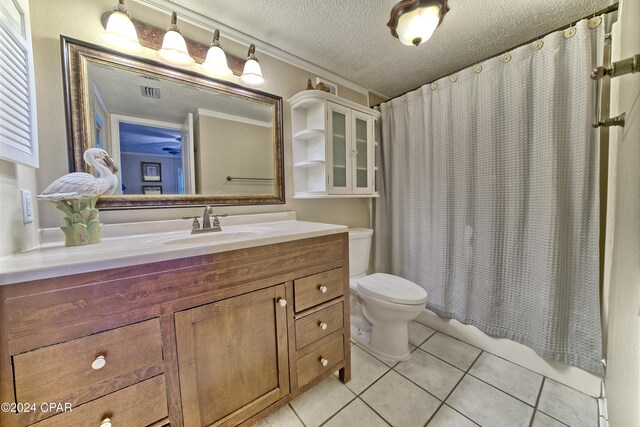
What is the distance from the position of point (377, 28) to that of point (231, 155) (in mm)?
1222

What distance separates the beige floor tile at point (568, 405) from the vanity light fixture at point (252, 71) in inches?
93.7

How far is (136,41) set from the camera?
107cm

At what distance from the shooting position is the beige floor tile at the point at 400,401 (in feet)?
3.53

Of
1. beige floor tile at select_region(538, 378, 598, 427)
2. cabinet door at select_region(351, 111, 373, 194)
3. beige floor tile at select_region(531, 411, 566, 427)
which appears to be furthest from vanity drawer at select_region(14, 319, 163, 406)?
beige floor tile at select_region(538, 378, 598, 427)

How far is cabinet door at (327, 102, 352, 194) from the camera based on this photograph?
166 cm

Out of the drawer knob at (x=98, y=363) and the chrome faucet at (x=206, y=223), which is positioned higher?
the chrome faucet at (x=206, y=223)

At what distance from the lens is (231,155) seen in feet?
4.71

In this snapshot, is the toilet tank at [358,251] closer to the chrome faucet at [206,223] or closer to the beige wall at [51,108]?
the chrome faucet at [206,223]

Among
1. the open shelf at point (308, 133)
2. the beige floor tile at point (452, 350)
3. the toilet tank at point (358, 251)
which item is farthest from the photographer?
the toilet tank at point (358, 251)

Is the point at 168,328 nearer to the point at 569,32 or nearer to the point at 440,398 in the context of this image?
the point at 440,398

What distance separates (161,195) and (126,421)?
94 cm

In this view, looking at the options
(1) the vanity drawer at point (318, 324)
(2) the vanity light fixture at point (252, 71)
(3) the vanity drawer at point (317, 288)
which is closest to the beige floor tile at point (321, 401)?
(1) the vanity drawer at point (318, 324)

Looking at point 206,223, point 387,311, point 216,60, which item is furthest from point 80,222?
point 387,311

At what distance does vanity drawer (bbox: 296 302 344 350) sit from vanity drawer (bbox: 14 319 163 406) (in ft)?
1.85
